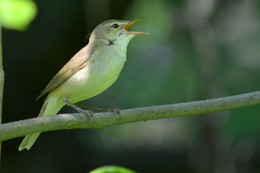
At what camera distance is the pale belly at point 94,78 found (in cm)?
392

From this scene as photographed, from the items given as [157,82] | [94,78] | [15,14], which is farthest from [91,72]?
[157,82]

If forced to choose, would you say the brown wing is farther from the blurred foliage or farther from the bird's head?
the blurred foliage

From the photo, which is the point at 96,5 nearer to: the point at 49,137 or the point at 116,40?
the point at 116,40

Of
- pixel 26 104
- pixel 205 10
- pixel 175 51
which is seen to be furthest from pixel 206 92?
pixel 26 104

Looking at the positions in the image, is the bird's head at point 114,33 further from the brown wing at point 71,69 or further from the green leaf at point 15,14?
the green leaf at point 15,14

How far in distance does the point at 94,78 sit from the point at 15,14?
2197mm

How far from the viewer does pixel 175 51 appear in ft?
24.3

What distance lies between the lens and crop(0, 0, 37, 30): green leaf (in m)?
1.70

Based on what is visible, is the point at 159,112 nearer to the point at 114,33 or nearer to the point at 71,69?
the point at 71,69

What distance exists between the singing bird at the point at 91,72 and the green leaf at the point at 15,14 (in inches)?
84.8

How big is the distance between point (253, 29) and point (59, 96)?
4977mm

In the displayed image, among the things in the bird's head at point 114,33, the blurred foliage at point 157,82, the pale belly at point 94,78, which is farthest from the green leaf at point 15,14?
the blurred foliage at point 157,82

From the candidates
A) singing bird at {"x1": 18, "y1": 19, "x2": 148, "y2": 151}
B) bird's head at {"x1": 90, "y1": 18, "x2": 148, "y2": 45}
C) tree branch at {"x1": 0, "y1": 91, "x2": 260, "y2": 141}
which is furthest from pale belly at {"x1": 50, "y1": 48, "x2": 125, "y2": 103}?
tree branch at {"x1": 0, "y1": 91, "x2": 260, "y2": 141}

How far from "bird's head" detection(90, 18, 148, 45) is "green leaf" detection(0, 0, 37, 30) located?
8.45 ft
